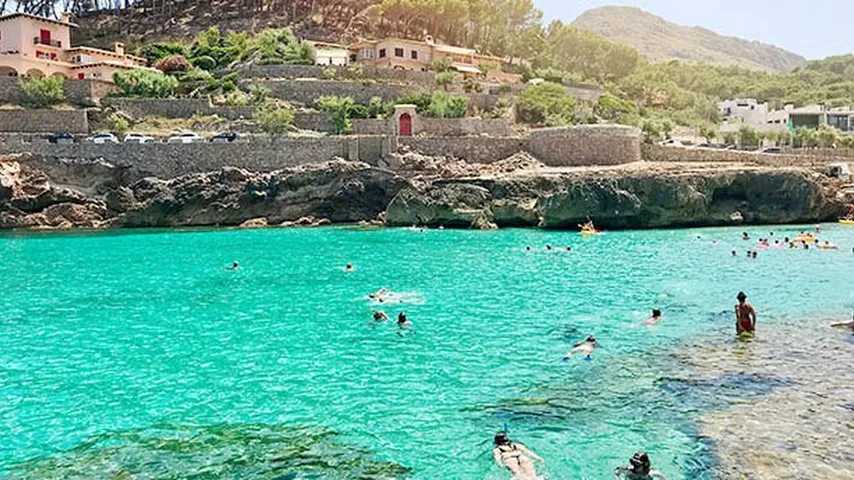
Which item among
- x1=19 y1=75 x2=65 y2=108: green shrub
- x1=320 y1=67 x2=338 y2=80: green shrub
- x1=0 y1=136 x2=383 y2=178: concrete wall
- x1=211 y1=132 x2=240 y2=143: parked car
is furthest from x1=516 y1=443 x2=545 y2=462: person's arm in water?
x1=320 y1=67 x2=338 y2=80: green shrub

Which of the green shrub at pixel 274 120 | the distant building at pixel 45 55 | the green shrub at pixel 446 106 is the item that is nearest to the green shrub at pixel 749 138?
the green shrub at pixel 446 106

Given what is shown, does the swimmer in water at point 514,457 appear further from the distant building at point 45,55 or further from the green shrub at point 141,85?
the distant building at point 45,55

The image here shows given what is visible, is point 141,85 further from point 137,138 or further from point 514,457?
point 514,457

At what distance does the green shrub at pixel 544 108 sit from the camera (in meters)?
59.0

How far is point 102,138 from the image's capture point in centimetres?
4731

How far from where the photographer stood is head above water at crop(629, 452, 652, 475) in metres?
10.0

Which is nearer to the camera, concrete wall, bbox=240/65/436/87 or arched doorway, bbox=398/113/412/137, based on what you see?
arched doorway, bbox=398/113/412/137

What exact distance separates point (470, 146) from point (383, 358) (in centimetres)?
3518

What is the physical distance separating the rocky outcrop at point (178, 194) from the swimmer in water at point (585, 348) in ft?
102

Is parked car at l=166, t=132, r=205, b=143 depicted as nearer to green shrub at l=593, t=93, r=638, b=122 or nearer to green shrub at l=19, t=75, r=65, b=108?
green shrub at l=19, t=75, r=65, b=108

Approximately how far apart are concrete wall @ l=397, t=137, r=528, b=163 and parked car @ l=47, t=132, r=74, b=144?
66.2 ft

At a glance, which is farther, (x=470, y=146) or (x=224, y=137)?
(x=470, y=146)

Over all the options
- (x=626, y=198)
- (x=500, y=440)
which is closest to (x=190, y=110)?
(x=626, y=198)

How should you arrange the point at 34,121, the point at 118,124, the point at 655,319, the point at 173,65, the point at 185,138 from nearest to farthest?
the point at 655,319 < the point at 185,138 < the point at 34,121 < the point at 118,124 < the point at 173,65
